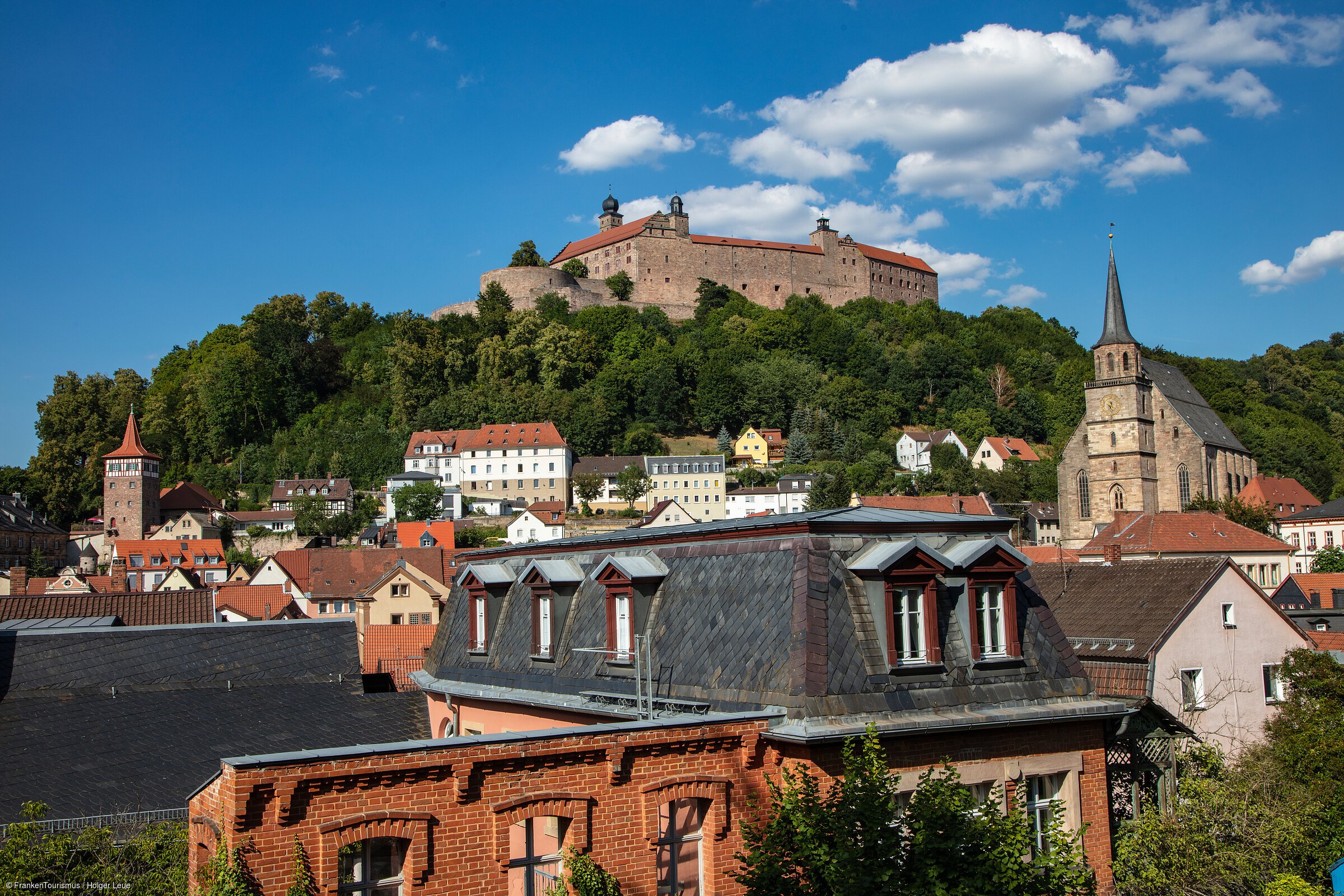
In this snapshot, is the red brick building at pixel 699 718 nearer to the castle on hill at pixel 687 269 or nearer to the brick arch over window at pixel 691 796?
the brick arch over window at pixel 691 796

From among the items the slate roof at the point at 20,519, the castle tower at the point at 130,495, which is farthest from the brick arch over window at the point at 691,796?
the castle tower at the point at 130,495

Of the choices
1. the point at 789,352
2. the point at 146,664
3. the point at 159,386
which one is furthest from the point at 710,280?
the point at 146,664

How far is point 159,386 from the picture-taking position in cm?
12825

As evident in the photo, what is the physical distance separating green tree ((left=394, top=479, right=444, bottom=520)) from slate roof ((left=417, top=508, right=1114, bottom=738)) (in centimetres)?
8391

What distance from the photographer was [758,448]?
117312 millimetres

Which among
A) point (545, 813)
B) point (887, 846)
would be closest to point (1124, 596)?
point (887, 846)

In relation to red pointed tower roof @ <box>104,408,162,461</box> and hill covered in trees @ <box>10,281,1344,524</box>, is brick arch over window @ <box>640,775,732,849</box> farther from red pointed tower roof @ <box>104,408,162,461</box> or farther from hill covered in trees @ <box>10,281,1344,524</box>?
red pointed tower roof @ <box>104,408,162,461</box>

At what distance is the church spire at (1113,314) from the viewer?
7731 cm

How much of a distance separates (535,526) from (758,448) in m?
31.8

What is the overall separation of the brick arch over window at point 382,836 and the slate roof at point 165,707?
4673 millimetres

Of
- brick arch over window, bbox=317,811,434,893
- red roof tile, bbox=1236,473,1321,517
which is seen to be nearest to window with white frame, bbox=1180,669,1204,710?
brick arch over window, bbox=317,811,434,893

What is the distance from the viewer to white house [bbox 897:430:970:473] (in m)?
114

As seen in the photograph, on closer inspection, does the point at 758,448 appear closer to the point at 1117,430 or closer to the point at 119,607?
the point at 1117,430

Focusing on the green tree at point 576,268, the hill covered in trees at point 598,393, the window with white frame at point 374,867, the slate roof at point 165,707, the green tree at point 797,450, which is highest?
the green tree at point 576,268
